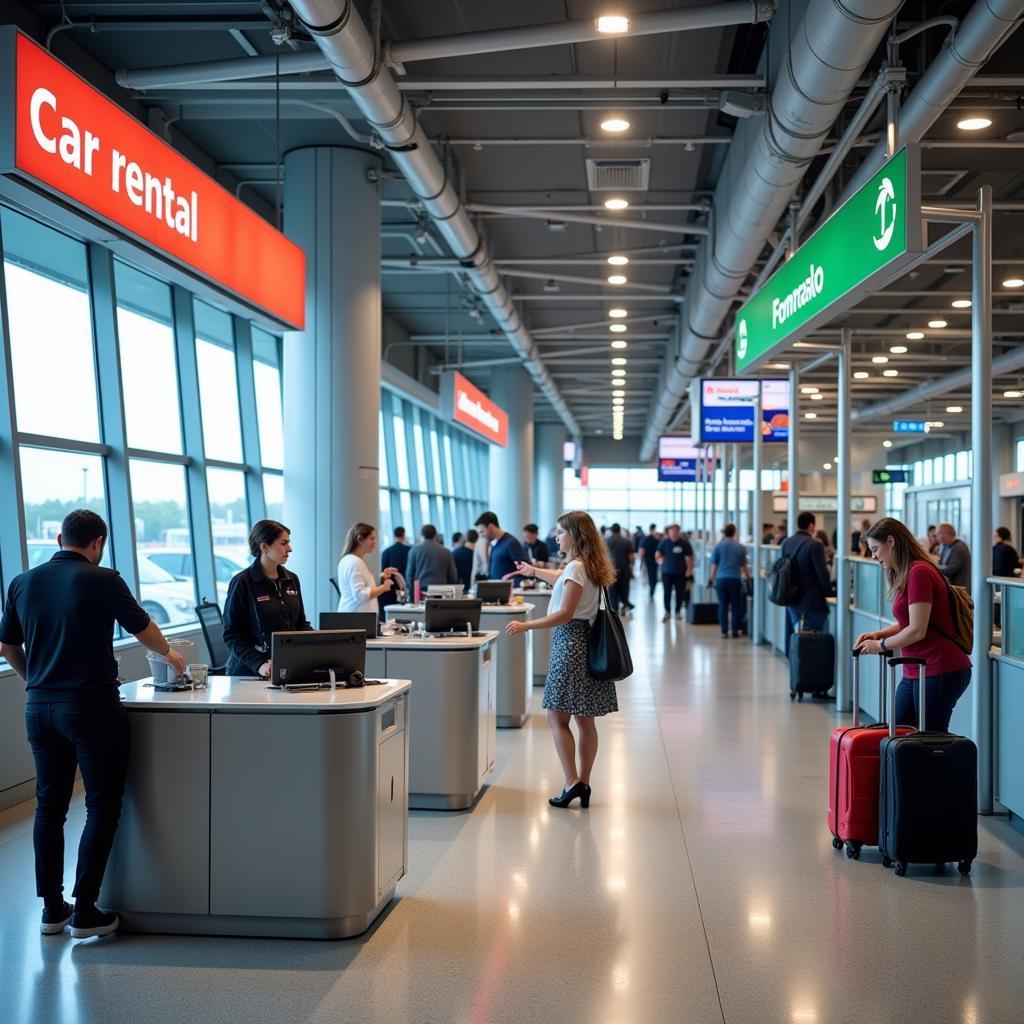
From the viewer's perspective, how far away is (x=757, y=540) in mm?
15008

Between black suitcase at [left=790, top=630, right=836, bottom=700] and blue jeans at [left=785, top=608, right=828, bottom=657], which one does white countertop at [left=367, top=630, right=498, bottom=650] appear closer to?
black suitcase at [left=790, top=630, right=836, bottom=700]

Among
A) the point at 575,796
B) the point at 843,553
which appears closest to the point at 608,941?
the point at 575,796

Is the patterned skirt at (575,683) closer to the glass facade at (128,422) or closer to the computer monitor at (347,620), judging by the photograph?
the computer monitor at (347,620)

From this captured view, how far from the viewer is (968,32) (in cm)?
572

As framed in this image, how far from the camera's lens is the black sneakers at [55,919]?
171 inches

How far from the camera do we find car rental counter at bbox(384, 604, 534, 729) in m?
8.78

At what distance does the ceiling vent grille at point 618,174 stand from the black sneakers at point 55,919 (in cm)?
727

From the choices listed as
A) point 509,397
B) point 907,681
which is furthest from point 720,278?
point 509,397

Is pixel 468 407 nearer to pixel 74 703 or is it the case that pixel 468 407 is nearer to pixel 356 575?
pixel 356 575

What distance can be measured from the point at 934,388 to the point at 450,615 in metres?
17.9

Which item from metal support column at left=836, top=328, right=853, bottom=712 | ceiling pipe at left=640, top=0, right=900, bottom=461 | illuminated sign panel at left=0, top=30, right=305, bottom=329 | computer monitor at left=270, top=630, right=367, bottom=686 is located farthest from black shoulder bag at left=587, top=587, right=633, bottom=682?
metal support column at left=836, top=328, right=853, bottom=712

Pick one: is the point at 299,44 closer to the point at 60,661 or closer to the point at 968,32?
the point at 968,32

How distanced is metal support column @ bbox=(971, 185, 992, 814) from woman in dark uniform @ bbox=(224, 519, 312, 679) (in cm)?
367

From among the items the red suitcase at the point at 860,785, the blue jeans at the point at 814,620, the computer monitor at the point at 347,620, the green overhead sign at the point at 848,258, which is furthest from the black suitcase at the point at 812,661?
the computer monitor at the point at 347,620
